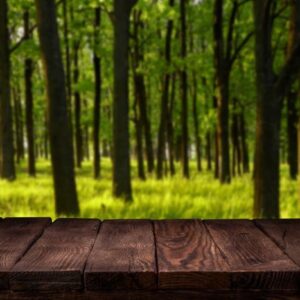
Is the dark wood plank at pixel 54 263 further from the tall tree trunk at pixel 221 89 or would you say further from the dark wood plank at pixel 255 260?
the tall tree trunk at pixel 221 89

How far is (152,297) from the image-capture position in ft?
6.09

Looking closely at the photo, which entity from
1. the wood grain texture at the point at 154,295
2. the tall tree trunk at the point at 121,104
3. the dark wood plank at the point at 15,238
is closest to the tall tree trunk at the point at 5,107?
the tall tree trunk at the point at 121,104

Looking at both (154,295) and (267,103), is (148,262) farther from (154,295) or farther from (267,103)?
(267,103)

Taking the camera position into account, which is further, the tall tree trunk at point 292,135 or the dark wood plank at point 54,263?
the tall tree trunk at point 292,135

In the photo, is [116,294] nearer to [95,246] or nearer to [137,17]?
[95,246]

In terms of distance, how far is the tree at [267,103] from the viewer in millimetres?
7955

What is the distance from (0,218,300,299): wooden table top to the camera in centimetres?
181

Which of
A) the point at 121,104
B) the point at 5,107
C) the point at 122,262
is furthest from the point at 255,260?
the point at 5,107

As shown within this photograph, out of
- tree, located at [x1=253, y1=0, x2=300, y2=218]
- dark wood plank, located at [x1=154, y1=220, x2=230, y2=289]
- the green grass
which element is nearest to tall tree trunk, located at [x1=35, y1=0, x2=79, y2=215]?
the green grass

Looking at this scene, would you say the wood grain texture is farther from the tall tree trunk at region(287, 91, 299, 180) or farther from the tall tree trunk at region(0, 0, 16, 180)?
the tall tree trunk at region(287, 91, 299, 180)

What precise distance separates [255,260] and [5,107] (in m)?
15.5

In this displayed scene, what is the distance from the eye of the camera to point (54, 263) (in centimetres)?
190

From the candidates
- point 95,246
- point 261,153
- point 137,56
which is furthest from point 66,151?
point 137,56

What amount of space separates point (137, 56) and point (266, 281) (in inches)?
689
